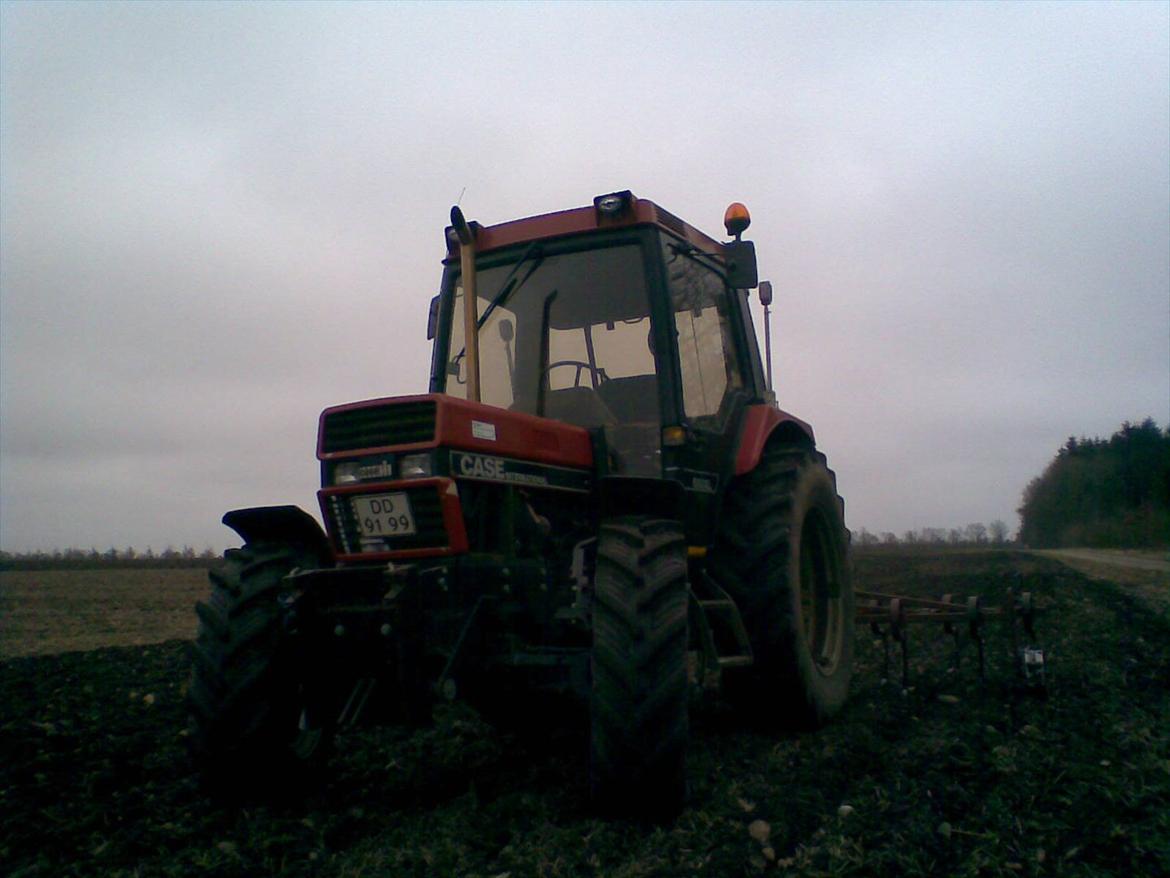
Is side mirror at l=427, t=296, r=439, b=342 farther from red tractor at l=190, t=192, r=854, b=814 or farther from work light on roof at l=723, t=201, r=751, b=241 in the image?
work light on roof at l=723, t=201, r=751, b=241

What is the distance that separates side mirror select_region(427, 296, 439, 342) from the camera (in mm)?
5754

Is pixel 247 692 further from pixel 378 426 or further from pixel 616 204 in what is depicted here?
pixel 616 204

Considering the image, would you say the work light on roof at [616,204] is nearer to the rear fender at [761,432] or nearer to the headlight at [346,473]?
the rear fender at [761,432]

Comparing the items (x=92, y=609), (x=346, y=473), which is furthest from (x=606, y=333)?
(x=92, y=609)

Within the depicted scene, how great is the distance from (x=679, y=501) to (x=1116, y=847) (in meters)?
2.17

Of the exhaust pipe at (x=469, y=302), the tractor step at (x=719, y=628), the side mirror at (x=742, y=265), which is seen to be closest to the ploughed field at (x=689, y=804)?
the tractor step at (x=719, y=628)

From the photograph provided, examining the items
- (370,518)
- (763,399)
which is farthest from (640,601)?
(763,399)

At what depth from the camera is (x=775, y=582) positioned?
17.5ft

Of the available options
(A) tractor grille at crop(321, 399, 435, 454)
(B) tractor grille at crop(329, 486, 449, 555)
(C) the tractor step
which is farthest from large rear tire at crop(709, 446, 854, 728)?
(A) tractor grille at crop(321, 399, 435, 454)

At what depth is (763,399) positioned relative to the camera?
6.27 meters

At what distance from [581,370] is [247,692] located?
231 cm

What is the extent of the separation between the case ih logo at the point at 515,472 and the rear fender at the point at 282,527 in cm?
79

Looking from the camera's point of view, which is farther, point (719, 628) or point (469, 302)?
point (719, 628)

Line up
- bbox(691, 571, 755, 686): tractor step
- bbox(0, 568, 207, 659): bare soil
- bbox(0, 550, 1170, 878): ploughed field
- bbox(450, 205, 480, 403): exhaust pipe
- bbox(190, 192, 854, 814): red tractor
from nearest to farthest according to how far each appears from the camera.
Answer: bbox(0, 550, 1170, 878): ploughed field → bbox(190, 192, 854, 814): red tractor → bbox(691, 571, 755, 686): tractor step → bbox(450, 205, 480, 403): exhaust pipe → bbox(0, 568, 207, 659): bare soil
